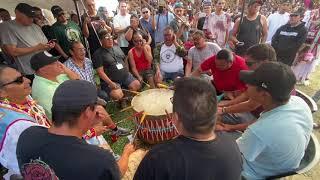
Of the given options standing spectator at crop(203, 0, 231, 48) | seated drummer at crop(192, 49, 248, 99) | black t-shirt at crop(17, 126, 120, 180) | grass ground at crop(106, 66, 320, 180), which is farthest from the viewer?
standing spectator at crop(203, 0, 231, 48)

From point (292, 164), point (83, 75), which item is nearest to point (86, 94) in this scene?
point (292, 164)

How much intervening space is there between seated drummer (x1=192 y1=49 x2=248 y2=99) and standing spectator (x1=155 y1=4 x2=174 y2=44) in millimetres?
3002

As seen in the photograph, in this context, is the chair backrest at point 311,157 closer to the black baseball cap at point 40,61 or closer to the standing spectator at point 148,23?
the black baseball cap at point 40,61

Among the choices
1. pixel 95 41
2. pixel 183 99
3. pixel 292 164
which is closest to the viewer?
pixel 183 99

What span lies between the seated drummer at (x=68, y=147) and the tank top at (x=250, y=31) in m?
4.89

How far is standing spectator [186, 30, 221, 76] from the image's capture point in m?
5.01

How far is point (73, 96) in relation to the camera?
169cm

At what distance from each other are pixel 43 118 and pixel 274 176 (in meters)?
2.40

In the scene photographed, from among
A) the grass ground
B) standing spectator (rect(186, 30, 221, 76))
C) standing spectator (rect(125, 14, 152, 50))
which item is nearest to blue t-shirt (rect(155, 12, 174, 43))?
standing spectator (rect(125, 14, 152, 50))

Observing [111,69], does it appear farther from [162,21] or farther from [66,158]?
[66,158]

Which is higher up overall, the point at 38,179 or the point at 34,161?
the point at 34,161

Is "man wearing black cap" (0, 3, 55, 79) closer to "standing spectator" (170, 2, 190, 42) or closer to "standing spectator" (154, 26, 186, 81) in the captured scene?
"standing spectator" (154, 26, 186, 81)

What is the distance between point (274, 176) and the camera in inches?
81.5

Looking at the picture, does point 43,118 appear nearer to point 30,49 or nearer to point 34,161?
point 34,161
